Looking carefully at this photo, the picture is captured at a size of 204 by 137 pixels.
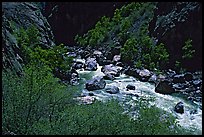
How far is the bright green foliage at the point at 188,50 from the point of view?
142ft

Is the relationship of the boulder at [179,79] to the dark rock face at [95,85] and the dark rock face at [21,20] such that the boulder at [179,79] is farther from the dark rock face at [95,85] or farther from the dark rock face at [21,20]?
the dark rock face at [21,20]

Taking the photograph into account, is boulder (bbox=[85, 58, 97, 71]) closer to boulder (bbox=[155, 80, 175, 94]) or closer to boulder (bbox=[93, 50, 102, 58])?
boulder (bbox=[93, 50, 102, 58])

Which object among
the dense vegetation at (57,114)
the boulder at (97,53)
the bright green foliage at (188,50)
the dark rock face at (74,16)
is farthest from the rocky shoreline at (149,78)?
the dark rock face at (74,16)

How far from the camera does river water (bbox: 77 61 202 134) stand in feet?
91.9

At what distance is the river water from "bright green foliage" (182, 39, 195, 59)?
7778 millimetres

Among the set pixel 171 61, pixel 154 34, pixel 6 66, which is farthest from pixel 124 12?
pixel 6 66

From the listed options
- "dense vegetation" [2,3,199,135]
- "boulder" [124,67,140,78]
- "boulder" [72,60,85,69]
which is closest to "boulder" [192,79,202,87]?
"boulder" [124,67,140,78]

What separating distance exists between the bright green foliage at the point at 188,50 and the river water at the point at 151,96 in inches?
306

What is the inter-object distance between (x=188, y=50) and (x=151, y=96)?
1301 centimetres

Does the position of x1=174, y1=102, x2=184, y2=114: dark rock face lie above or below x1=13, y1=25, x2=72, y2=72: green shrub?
below

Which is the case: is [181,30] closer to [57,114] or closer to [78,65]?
[78,65]

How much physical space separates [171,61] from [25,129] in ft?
93.2

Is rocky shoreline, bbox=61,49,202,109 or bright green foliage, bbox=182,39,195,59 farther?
bright green foliage, bbox=182,39,195,59

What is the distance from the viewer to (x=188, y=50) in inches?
1720
